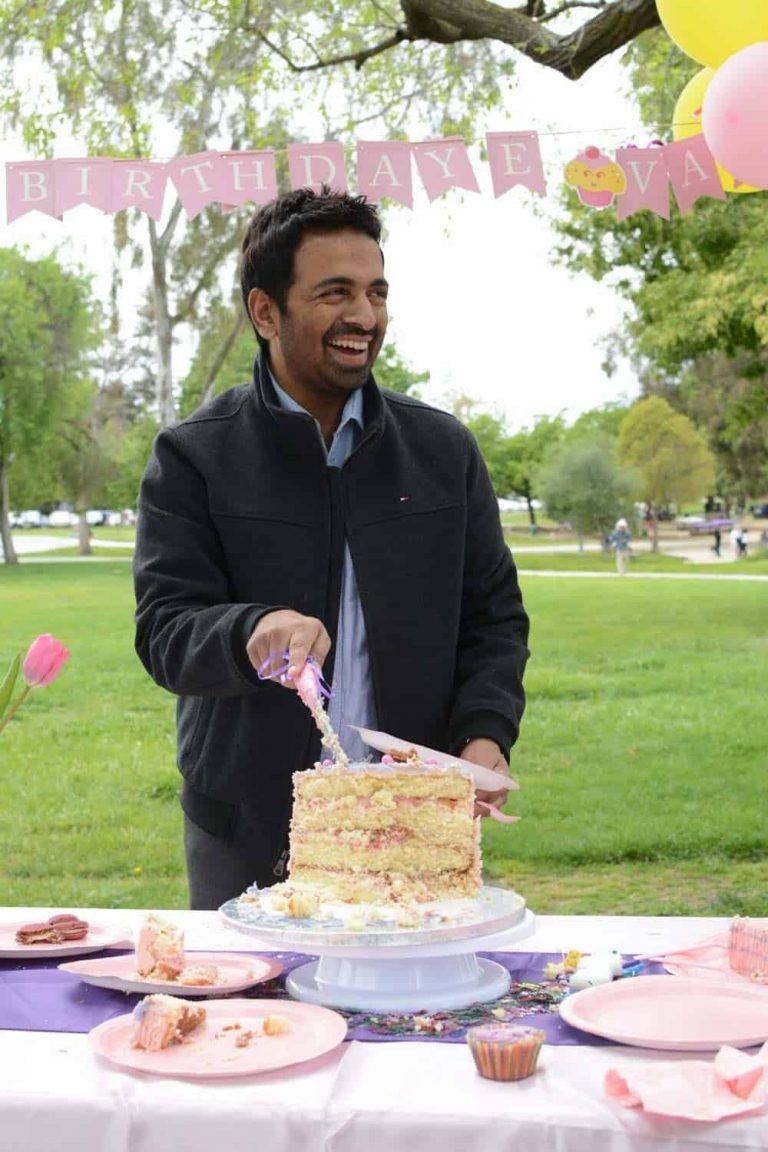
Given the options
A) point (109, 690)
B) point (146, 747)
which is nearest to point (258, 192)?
point (146, 747)

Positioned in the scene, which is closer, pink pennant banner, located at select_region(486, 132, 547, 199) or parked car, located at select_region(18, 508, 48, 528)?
pink pennant banner, located at select_region(486, 132, 547, 199)

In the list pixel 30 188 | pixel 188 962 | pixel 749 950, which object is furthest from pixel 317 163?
pixel 749 950

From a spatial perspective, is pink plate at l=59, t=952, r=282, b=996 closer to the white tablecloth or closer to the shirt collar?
the white tablecloth

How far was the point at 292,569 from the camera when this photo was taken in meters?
2.70

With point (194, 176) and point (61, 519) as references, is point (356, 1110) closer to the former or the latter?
point (194, 176)

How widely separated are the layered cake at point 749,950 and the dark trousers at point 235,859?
2.96 ft

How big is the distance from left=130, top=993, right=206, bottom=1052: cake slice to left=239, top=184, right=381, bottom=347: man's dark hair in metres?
1.34

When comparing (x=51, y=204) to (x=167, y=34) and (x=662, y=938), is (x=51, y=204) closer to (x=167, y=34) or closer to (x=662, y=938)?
(x=662, y=938)

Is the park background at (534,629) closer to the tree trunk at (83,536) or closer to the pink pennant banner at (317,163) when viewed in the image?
the pink pennant banner at (317,163)

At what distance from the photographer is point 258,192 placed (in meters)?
4.28

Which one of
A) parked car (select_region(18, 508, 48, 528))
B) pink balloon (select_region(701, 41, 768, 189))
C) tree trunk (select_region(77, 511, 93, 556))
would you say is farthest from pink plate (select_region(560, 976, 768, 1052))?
parked car (select_region(18, 508, 48, 528))

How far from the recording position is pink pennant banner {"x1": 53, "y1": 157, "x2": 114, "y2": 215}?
425 centimetres

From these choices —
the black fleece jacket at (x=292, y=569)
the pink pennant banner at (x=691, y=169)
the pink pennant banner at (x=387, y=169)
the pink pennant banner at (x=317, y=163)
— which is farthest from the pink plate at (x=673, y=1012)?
the pink pennant banner at (x=691, y=169)

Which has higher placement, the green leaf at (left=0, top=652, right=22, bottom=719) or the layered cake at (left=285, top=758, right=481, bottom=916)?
the green leaf at (left=0, top=652, right=22, bottom=719)
